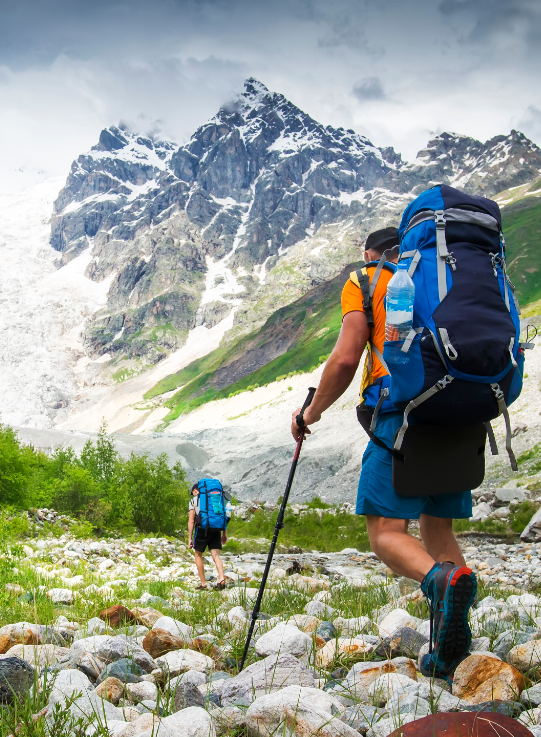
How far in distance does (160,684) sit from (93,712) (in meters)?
0.77

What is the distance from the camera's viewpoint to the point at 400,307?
3.09 meters

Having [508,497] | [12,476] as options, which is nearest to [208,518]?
[12,476]

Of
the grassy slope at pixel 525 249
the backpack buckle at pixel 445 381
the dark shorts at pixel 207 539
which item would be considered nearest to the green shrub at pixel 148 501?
the dark shorts at pixel 207 539

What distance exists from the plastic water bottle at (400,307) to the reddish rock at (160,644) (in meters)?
2.29

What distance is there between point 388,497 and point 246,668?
1288 millimetres

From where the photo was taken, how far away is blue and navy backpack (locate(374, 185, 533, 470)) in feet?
9.77

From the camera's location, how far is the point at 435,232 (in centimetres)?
330

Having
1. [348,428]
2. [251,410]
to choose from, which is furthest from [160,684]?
[251,410]

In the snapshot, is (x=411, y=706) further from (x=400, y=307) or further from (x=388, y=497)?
Answer: (x=400, y=307)

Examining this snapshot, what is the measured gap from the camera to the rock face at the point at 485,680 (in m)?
2.34

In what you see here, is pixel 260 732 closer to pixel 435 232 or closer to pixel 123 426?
pixel 435 232

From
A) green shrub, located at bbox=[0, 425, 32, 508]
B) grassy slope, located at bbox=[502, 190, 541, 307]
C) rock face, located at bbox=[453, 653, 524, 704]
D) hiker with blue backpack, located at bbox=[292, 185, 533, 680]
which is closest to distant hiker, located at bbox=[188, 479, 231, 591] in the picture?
hiker with blue backpack, located at bbox=[292, 185, 533, 680]

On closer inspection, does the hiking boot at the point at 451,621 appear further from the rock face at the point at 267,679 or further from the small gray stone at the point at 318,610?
the small gray stone at the point at 318,610

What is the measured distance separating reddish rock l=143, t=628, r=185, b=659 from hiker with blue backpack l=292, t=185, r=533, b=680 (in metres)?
1.43
